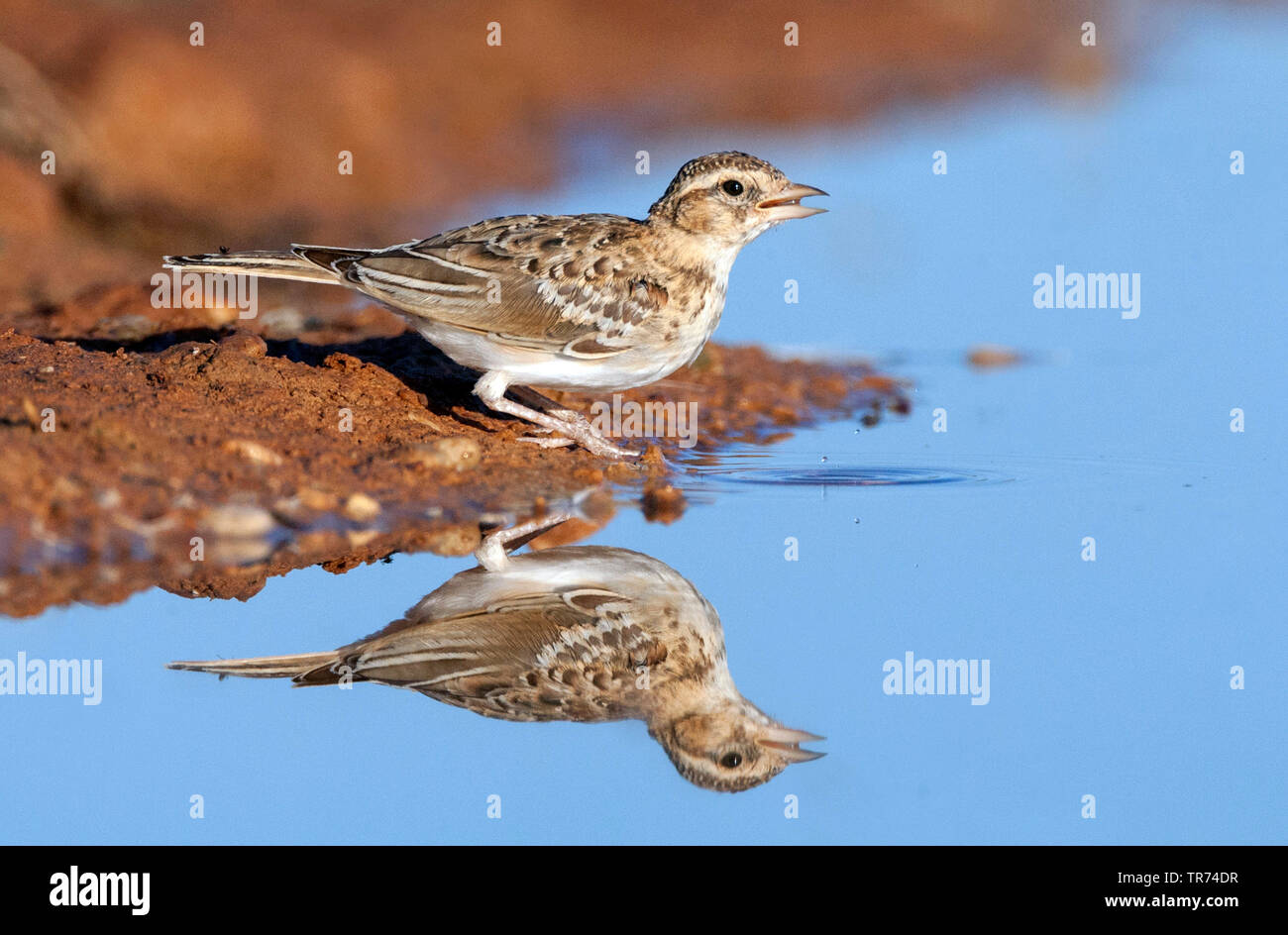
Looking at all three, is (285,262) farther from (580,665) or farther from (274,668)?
(580,665)

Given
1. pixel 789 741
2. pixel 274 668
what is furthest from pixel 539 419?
pixel 789 741

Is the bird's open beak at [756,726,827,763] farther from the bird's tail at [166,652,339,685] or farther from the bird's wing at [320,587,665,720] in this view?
the bird's tail at [166,652,339,685]

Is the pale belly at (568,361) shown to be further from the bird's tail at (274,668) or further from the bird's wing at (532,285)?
the bird's tail at (274,668)
